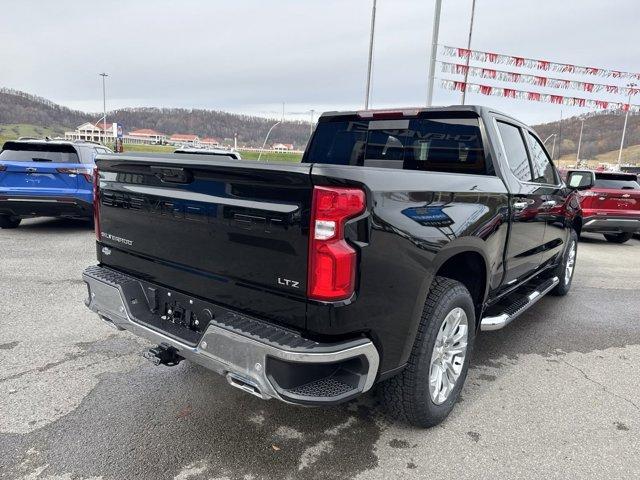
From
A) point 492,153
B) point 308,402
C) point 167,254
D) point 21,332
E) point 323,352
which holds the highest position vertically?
point 492,153

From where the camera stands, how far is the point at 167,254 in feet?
8.89

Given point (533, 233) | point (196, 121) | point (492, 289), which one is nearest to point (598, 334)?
point (533, 233)

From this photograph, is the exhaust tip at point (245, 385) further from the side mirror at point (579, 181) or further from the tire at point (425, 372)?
the side mirror at point (579, 181)

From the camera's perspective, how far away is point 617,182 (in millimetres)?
10188

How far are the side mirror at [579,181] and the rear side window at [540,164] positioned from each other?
0.51 m

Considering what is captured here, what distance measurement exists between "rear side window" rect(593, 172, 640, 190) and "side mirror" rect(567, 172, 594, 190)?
Answer: 551 centimetres

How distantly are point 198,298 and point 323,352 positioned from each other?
0.86 metres

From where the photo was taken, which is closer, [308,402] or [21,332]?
[308,402]

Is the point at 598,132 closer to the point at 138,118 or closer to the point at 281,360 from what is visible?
the point at 138,118

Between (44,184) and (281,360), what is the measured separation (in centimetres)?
779

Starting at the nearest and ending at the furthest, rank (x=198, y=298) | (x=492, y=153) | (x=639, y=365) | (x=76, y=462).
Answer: (x=76, y=462)
(x=198, y=298)
(x=492, y=153)
(x=639, y=365)

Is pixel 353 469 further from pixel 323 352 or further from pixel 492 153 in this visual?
pixel 492 153

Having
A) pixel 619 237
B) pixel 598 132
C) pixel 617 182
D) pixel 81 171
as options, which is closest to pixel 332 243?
pixel 81 171

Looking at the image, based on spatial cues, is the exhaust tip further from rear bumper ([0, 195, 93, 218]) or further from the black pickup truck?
rear bumper ([0, 195, 93, 218])
